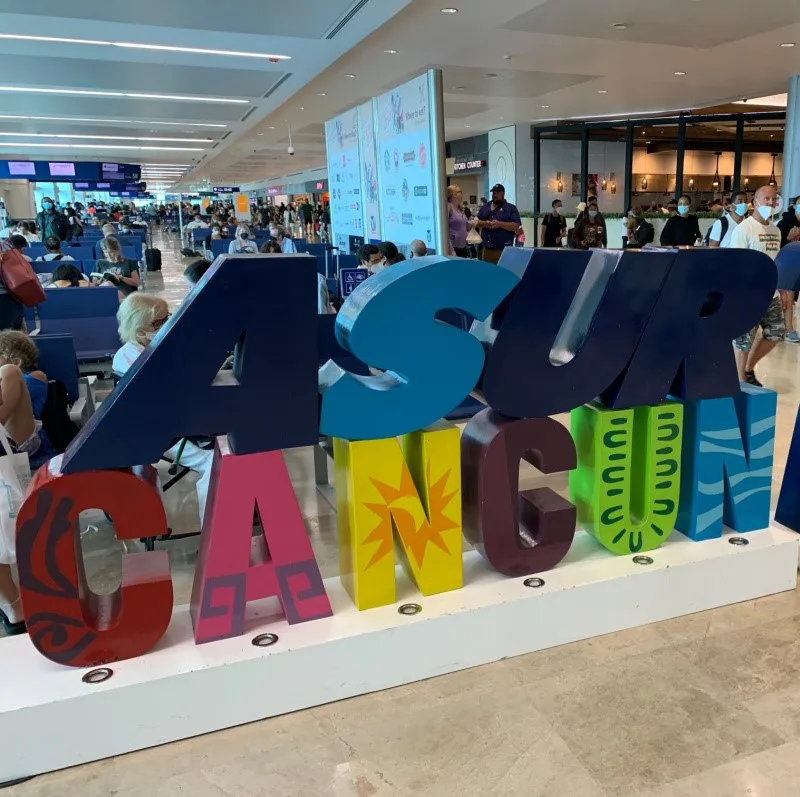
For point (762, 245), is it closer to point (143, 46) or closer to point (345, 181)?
point (345, 181)

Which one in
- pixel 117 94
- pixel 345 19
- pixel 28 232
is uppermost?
pixel 117 94

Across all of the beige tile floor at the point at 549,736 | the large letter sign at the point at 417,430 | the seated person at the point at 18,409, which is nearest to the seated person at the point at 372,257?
the seated person at the point at 18,409

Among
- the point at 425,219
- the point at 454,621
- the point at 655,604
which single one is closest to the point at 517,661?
the point at 454,621

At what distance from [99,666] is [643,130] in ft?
68.2

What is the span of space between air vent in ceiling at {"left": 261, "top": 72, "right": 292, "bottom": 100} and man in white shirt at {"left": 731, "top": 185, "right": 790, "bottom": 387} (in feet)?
20.0

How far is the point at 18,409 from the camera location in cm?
314

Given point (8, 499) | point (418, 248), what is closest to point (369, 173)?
point (418, 248)

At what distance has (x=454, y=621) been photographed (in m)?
2.32

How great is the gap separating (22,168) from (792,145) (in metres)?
23.8

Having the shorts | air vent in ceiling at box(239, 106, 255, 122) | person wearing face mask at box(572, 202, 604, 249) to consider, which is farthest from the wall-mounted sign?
the shorts

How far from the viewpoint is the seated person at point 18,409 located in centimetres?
273

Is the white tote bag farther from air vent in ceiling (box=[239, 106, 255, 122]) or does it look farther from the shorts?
air vent in ceiling (box=[239, 106, 255, 122])

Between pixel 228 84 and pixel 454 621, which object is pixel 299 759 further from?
pixel 228 84

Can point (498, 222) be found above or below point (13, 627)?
above
